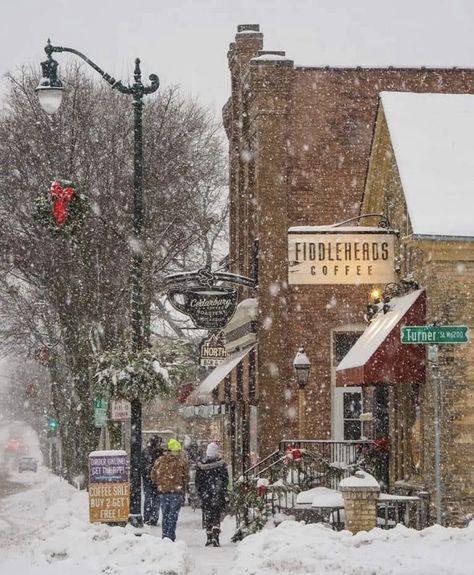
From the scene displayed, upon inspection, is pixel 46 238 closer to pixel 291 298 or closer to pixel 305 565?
pixel 291 298

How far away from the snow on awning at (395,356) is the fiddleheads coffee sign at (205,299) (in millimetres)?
4920

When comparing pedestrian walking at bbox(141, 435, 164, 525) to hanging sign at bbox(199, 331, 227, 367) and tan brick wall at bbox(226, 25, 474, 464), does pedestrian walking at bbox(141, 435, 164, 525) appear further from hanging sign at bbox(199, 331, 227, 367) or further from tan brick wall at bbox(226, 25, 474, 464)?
hanging sign at bbox(199, 331, 227, 367)

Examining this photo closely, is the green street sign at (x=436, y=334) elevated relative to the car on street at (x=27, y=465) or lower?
elevated

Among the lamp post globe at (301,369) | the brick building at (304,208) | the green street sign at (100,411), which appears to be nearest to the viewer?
the lamp post globe at (301,369)

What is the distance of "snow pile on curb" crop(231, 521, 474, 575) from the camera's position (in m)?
13.4

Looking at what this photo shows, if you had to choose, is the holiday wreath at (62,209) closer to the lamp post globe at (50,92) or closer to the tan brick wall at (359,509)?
the lamp post globe at (50,92)

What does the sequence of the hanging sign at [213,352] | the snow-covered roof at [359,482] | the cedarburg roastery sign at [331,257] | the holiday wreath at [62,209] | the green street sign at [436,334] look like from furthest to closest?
the hanging sign at [213,352] → the holiday wreath at [62,209] → the cedarburg roastery sign at [331,257] → the snow-covered roof at [359,482] → the green street sign at [436,334]

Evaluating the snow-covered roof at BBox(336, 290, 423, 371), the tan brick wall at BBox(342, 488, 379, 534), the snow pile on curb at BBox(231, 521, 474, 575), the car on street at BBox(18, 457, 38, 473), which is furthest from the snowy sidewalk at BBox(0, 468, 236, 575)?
the car on street at BBox(18, 457, 38, 473)

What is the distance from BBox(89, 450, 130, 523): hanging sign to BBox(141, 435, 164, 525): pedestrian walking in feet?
19.7

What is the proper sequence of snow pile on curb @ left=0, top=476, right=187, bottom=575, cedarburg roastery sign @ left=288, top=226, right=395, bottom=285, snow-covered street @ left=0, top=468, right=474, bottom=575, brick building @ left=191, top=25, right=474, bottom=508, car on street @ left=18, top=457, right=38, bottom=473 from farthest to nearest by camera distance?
1. car on street @ left=18, top=457, right=38, bottom=473
2. brick building @ left=191, top=25, right=474, bottom=508
3. cedarburg roastery sign @ left=288, top=226, right=395, bottom=285
4. snow pile on curb @ left=0, top=476, right=187, bottom=575
5. snow-covered street @ left=0, top=468, right=474, bottom=575

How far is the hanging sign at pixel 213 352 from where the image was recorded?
3425cm

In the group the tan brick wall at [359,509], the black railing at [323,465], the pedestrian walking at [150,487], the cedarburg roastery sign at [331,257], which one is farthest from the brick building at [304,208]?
the tan brick wall at [359,509]

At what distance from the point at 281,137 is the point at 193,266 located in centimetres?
1546

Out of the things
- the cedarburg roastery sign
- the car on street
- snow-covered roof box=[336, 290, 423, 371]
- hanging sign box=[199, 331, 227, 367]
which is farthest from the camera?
the car on street
